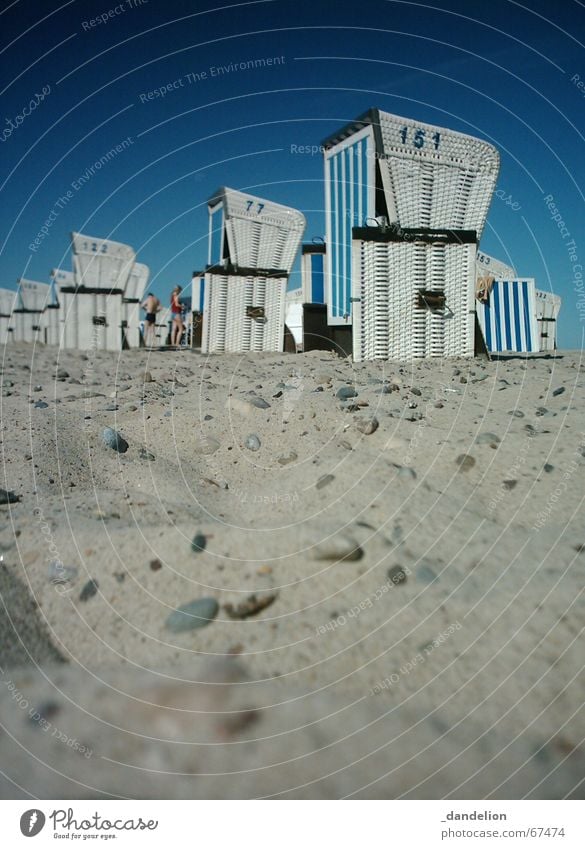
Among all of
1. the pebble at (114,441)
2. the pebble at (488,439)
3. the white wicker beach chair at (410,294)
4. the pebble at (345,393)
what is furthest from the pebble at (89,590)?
the white wicker beach chair at (410,294)

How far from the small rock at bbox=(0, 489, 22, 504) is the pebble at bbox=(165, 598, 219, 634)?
1216 millimetres

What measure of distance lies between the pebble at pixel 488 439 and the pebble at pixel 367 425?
0.60 m

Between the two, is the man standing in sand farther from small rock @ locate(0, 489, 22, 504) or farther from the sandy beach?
small rock @ locate(0, 489, 22, 504)

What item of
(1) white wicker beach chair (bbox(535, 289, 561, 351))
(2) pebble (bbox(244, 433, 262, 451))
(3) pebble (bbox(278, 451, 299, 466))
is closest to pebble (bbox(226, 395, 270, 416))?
(2) pebble (bbox(244, 433, 262, 451))

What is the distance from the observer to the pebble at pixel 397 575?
2.17m

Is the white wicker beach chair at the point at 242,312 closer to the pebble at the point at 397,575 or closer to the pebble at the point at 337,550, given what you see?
the pebble at the point at 337,550

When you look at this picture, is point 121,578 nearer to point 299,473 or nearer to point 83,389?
point 299,473

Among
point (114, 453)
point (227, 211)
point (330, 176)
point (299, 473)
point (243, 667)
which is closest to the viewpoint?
point (243, 667)

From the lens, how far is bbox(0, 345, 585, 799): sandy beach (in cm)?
161

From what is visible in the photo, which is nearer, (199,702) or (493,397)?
(199,702)
